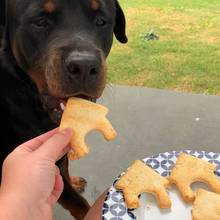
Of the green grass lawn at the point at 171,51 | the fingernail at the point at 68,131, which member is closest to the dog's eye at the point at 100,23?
the fingernail at the point at 68,131

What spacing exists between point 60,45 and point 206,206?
3.40 ft

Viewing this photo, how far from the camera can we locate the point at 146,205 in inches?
48.5

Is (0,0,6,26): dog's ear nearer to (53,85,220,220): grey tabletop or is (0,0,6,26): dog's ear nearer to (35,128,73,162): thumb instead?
(35,128,73,162): thumb

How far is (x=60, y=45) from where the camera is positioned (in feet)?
4.49

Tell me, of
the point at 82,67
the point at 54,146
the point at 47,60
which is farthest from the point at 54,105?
the point at 54,146

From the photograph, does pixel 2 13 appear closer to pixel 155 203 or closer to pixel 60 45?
pixel 60 45

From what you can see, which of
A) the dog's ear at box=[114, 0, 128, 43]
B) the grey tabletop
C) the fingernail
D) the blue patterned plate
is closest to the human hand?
the fingernail

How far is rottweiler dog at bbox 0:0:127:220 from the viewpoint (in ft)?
4.29

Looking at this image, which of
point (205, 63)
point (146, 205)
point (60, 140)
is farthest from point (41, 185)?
point (205, 63)

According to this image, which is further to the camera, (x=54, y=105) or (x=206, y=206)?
(x=54, y=105)

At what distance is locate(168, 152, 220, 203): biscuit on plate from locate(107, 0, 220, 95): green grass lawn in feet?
9.30

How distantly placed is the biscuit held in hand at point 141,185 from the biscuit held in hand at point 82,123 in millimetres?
245

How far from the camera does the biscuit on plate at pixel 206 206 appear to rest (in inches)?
43.7

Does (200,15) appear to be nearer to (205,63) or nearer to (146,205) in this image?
(205,63)
